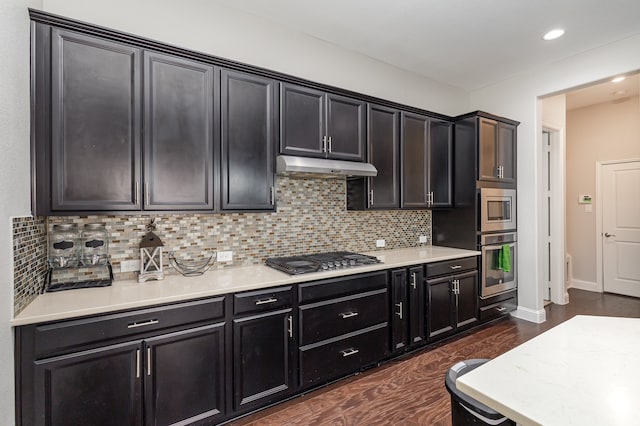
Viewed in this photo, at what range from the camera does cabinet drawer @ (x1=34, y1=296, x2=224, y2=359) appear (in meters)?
1.55

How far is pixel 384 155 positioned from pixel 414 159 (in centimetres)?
46

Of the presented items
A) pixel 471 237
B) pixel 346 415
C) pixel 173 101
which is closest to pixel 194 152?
pixel 173 101

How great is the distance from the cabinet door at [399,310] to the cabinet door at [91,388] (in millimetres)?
2011

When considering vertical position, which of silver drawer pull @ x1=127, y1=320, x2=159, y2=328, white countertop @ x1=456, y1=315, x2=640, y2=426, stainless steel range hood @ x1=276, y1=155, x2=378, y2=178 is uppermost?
stainless steel range hood @ x1=276, y1=155, x2=378, y2=178

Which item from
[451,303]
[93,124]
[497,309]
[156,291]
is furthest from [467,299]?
[93,124]

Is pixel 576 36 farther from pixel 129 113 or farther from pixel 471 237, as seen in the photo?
pixel 129 113

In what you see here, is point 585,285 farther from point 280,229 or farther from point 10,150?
point 10,150

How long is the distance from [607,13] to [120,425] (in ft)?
15.5

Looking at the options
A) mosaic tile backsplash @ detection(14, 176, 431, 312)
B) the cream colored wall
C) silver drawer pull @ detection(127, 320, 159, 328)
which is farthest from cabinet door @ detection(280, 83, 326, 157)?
the cream colored wall

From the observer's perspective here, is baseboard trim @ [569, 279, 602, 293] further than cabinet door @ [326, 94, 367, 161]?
Yes

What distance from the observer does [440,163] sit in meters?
3.71

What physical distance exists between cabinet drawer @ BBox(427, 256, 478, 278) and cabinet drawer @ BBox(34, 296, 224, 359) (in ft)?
6.90

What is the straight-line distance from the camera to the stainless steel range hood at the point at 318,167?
2438mm

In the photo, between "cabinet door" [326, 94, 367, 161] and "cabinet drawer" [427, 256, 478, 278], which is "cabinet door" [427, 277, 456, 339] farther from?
"cabinet door" [326, 94, 367, 161]
